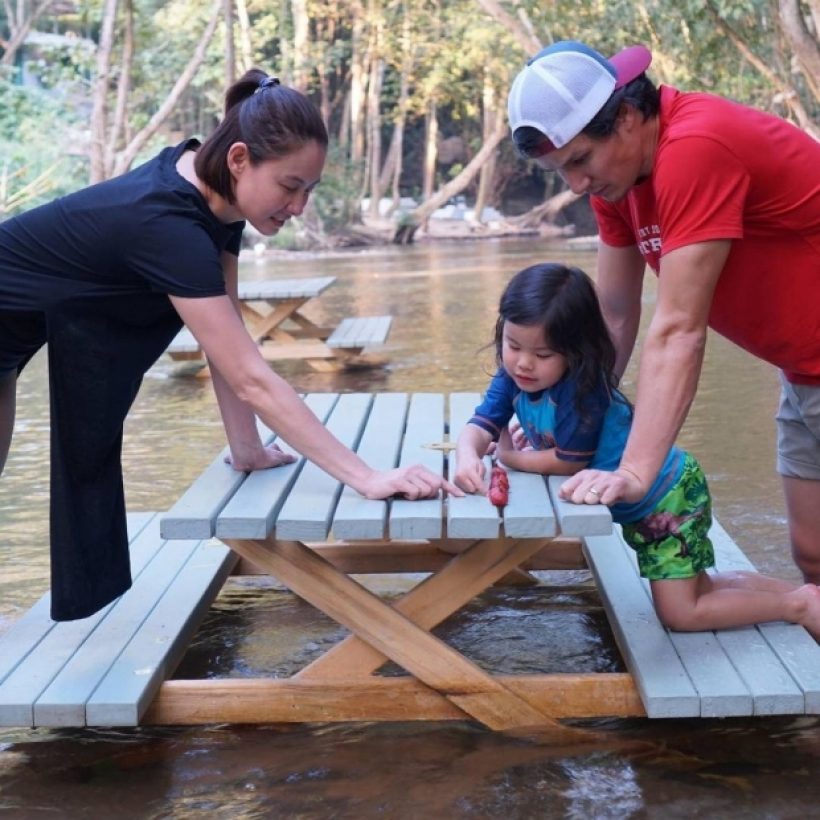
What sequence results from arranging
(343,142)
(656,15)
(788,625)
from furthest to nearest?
(343,142) → (656,15) → (788,625)

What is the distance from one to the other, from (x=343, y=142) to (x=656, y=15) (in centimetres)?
1279

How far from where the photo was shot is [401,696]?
10.6 ft

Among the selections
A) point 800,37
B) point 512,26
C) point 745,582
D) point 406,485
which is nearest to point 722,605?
point 745,582

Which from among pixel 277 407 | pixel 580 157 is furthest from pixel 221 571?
pixel 580 157

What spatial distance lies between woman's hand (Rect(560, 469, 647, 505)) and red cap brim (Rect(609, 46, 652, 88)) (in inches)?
33.7

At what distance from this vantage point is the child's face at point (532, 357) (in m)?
3.08

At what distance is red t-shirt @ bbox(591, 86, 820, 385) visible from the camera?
109 inches

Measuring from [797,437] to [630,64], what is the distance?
1169 millimetres

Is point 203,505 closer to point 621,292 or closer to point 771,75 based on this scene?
point 621,292

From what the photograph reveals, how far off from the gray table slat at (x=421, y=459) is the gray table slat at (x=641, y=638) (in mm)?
621

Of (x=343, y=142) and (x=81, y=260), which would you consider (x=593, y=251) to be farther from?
(x=81, y=260)

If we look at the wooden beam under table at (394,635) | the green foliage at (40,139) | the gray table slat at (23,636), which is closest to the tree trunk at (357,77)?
the green foliage at (40,139)

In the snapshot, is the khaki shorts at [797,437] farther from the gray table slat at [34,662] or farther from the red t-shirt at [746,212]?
the gray table slat at [34,662]

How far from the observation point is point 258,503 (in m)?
2.98
